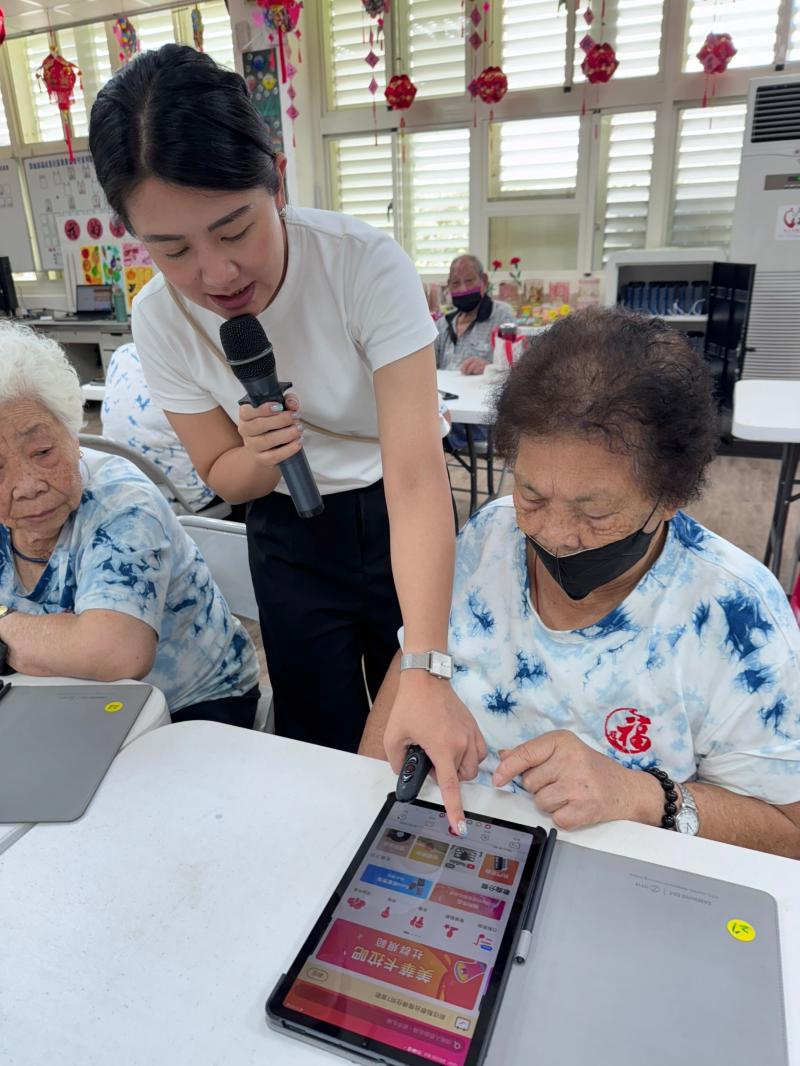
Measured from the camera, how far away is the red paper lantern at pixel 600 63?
4812mm

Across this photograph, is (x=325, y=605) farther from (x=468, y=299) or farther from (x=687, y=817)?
(x=468, y=299)

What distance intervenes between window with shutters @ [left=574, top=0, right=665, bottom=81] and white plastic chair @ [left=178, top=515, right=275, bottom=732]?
507cm

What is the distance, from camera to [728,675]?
89 centimetres

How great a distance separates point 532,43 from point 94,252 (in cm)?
434

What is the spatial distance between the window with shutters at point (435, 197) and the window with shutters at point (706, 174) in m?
1.59

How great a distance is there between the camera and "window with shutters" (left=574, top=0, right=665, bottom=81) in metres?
4.95

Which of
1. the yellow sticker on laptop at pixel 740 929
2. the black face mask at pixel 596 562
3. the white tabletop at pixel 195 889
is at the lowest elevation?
the white tabletop at pixel 195 889

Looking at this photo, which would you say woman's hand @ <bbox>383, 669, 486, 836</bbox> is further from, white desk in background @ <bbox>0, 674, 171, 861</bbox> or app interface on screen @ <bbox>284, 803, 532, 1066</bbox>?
white desk in background @ <bbox>0, 674, 171, 861</bbox>

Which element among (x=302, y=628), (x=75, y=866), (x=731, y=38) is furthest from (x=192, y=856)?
(x=731, y=38)

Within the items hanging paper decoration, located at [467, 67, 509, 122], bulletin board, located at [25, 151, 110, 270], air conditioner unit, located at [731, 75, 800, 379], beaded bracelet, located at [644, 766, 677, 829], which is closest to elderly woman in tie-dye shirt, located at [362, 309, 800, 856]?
beaded bracelet, located at [644, 766, 677, 829]

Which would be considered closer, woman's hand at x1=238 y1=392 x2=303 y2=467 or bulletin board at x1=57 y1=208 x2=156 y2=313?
woman's hand at x1=238 y1=392 x2=303 y2=467

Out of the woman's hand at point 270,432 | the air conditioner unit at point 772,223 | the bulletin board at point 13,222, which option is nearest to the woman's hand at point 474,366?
the air conditioner unit at point 772,223

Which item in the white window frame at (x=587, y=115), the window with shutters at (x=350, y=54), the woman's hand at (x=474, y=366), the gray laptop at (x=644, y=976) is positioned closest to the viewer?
the gray laptop at (x=644, y=976)

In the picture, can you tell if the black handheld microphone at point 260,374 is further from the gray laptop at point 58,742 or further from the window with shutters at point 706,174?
the window with shutters at point 706,174
